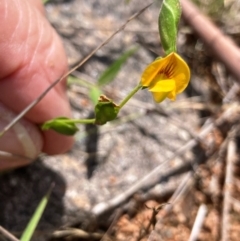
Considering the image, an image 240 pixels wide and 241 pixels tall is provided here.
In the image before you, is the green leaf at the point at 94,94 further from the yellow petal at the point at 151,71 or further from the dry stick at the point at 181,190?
the yellow petal at the point at 151,71

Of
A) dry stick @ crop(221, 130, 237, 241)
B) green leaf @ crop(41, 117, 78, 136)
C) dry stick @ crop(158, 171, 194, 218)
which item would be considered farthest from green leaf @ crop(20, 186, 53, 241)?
dry stick @ crop(221, 130, 237, 241)

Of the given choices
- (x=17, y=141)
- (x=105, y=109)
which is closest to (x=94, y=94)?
(x=17, y=141)

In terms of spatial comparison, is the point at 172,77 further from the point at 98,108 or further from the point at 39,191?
the point at 39,191

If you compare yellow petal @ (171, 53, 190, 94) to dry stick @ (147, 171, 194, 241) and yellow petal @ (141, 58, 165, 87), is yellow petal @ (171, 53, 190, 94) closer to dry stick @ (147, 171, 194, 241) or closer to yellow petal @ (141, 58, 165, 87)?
yellow petal @ (141, 58, 165, 87)

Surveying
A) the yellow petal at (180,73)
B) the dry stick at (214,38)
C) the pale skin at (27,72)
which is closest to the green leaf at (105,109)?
the yellow petal at (180,73)

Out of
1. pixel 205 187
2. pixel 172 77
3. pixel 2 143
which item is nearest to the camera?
pixel 172 77

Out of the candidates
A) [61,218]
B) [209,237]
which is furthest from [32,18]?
[209,237]
